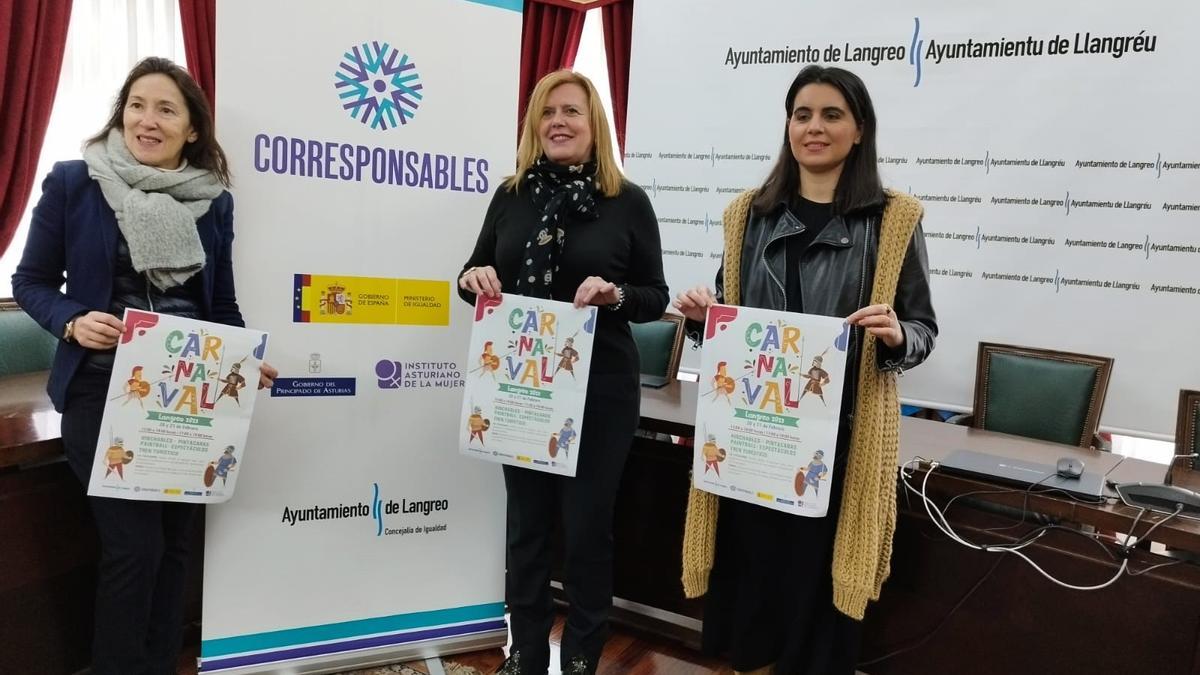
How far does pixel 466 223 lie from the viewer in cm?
217

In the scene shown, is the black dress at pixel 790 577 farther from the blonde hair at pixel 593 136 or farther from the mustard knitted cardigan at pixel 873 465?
the blonde hair at pixel 593 136

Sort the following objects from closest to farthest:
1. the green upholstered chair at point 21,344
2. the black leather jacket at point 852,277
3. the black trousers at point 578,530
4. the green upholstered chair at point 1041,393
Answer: the black leather jacket at point 852,277 < the black trousers at point 578,530 < the green upholstered chair at point 21,344 < the green upholstered chair at point 1041,393

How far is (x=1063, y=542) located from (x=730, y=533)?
2.75 feet

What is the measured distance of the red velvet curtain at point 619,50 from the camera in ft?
14.9

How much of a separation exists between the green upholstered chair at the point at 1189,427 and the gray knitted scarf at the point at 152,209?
2.78 m

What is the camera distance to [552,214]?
175 cm

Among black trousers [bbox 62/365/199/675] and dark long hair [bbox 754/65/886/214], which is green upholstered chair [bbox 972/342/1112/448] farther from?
black trousers [bbox 62/365/199/675]

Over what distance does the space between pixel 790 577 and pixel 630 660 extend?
0.93 metres

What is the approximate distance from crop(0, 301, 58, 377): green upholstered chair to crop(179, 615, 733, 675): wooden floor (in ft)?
3.67

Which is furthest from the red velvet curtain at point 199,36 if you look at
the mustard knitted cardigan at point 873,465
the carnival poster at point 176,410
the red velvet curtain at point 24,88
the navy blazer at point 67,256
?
the mustard knitted cardigan at point 873,465

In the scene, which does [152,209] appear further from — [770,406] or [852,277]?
[852,277]

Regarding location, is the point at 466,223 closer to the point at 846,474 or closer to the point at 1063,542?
the point at 846,474

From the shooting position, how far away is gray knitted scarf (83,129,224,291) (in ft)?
5.05

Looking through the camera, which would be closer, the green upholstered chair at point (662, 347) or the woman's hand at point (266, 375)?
the woman's hand at point (266, 375)
